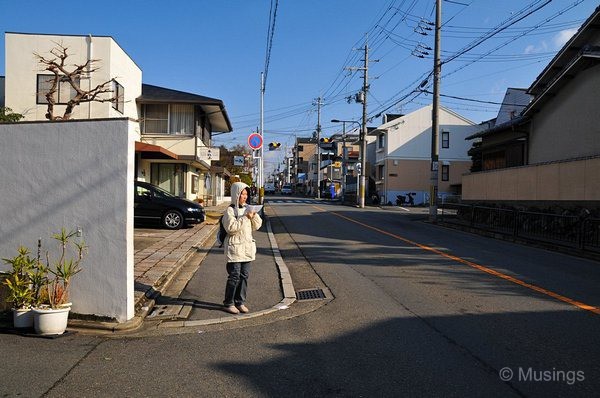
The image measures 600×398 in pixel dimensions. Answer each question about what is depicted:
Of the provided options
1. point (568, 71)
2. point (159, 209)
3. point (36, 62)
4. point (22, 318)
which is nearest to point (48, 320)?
point (22, 318)

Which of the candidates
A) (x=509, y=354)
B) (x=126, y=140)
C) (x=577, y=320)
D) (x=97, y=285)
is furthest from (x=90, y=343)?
(x=577, y=320)

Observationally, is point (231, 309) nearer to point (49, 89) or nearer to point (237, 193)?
point (237, 193)

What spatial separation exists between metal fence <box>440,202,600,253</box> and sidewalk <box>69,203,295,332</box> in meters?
8.12

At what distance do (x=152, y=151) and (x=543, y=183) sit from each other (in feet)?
51.0

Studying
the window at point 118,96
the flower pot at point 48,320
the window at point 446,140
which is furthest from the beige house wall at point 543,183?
the window at point 446,140

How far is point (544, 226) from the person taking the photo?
1534 cm

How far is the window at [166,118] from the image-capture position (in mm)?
24250

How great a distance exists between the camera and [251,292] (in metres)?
7.88

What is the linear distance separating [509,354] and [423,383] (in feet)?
3.96

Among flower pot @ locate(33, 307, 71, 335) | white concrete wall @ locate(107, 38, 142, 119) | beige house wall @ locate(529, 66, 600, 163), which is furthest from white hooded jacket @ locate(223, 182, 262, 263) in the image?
beige house wall @ locate(529, 66, 600, 163)

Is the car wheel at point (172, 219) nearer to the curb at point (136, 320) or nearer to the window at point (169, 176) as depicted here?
the curb at point (136, 320)

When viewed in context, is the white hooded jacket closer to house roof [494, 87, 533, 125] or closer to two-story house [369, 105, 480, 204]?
house roof [494, 87, 533, 125]

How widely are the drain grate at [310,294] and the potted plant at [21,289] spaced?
364cm

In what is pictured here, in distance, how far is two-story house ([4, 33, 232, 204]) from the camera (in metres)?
19.5
